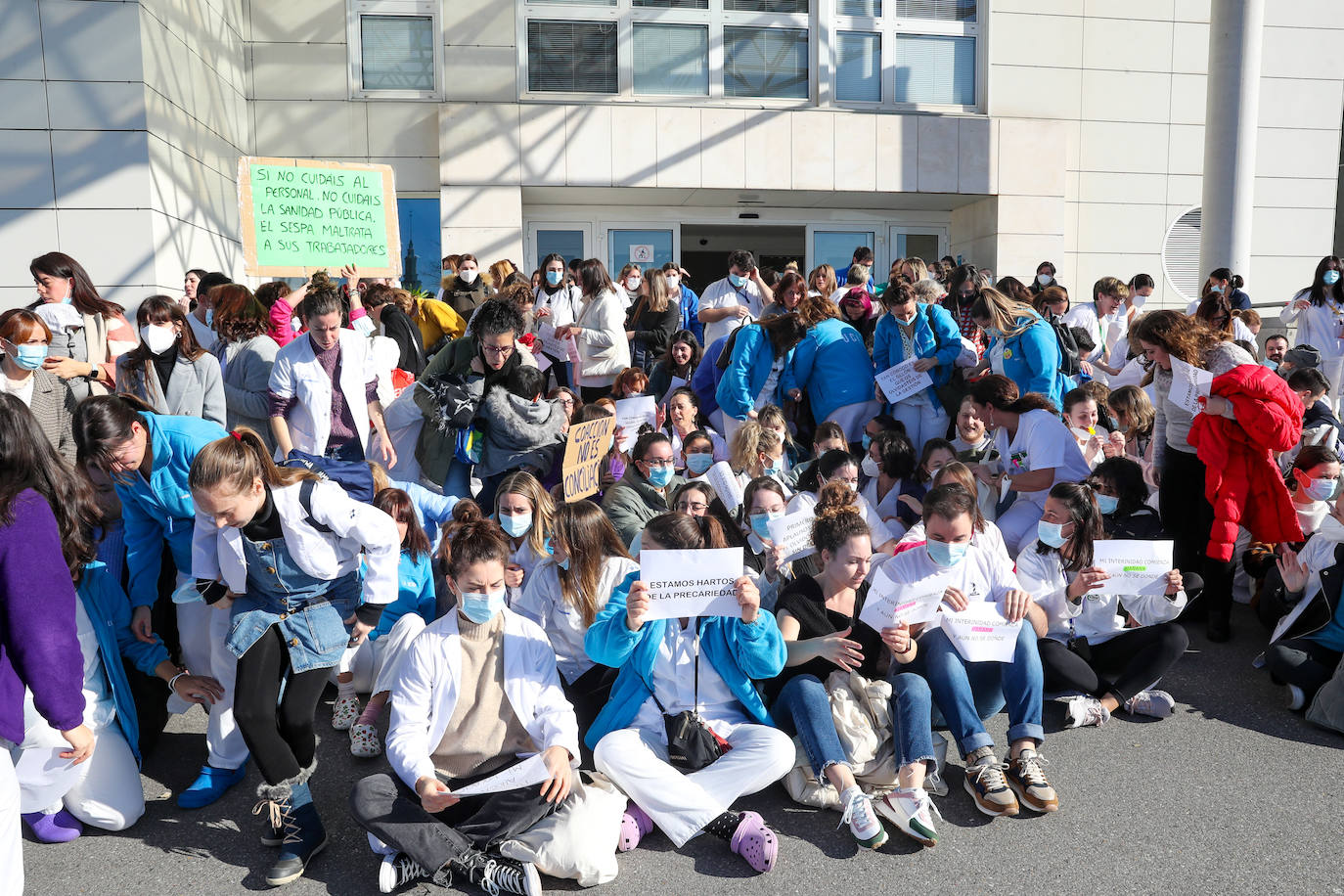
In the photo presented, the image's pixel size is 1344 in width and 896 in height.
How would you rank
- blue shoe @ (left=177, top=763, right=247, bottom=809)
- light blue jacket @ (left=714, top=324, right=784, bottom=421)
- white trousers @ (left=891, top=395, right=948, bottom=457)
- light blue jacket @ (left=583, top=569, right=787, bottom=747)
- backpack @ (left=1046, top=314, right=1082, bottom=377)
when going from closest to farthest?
light blue jacket @ (left=583, top=569, right=787, bottom=747)
blue shoe @ (left=177, top=763, right=247, bottom=809)
white trousers @ (left=891, top=395, right=948, bottom=457)
light blue jacket @ (left=714, top=324, right=784, bottom=421)
backpack @ (left=1046, top=314, right=1082, bottom=377)

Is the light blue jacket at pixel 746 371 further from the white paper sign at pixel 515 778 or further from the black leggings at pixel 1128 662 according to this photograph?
the white paper sign at pixel 515 778

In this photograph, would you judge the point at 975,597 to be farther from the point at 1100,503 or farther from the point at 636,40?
the point at 636,40

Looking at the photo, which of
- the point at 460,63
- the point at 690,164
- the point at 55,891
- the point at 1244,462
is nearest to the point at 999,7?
the point at 690,164

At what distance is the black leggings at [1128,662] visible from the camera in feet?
15.5

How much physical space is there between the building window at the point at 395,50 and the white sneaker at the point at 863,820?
12131 millimetres

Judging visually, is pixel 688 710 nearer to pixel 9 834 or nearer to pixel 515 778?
pixel 515 778

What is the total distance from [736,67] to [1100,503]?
10.5 metres

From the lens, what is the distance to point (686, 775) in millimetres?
3908

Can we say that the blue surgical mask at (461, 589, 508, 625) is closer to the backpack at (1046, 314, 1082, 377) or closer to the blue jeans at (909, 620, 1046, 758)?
the blue jeans at (909, 620, 1046, 758)

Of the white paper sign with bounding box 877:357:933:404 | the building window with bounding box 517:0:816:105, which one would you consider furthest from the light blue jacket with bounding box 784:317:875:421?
the building window with bounding box 517:0:816:105

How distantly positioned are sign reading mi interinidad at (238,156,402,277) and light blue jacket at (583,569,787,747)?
14.2ft

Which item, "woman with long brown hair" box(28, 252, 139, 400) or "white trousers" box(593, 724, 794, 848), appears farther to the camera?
"woman with long brown hair" box(28, 252, 139, 400)

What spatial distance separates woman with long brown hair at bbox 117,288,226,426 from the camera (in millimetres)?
5484

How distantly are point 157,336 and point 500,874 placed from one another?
385 cm
